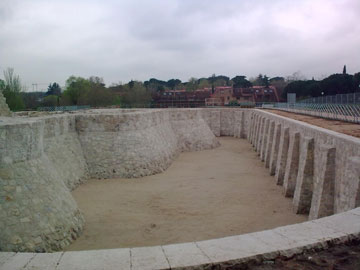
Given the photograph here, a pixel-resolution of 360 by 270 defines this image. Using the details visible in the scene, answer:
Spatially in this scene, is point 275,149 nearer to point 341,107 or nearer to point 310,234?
point 341,107

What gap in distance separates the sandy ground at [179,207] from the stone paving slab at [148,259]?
505cm

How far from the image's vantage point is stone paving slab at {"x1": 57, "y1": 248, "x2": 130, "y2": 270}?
429cm

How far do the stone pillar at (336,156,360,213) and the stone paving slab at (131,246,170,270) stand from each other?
4802 mm

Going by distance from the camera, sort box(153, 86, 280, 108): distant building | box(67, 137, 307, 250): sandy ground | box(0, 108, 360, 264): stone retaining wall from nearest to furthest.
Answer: box(0, 108, 360, 264): stone retaining wall
box(67, 137, 307, 250): sandy ground
box(153, 86, 280, 108): distant building

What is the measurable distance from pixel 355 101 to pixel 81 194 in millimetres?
15392

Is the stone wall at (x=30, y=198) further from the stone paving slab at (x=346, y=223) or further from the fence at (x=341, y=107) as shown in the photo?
the fence at (x=341, y=107)

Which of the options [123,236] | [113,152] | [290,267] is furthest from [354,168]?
[113,152]

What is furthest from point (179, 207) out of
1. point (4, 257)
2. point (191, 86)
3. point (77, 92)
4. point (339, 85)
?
point (191, 86)

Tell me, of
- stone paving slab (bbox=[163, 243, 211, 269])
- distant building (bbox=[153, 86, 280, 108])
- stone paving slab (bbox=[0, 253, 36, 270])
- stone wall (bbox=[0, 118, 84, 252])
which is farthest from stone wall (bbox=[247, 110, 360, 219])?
distant building (bbox=[153, 86, 280, 108])

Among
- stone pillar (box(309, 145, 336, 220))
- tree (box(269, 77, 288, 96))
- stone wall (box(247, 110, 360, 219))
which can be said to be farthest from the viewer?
tree (box(269, 77, 288, 96))

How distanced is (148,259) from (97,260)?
667mm

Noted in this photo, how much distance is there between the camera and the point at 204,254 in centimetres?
443

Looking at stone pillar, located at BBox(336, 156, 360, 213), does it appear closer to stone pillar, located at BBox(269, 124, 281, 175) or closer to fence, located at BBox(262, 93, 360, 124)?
fence, located at BBox(262, 93, 360, 124)

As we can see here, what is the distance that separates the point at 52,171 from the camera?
10023 millimetres
